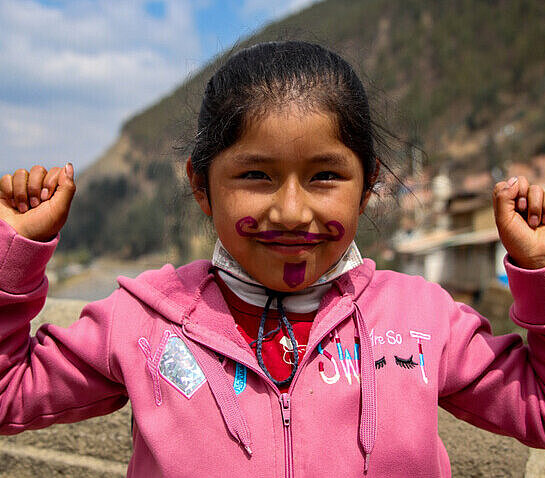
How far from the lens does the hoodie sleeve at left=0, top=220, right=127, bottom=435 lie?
4.15 feet

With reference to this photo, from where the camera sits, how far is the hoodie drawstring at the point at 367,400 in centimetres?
126

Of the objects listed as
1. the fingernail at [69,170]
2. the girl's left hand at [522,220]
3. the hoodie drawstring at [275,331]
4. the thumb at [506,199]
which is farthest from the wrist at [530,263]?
the fingernail at [69,170]

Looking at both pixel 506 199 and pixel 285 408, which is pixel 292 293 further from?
pixel 506 199

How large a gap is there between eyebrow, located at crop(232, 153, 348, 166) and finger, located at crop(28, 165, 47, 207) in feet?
1.64

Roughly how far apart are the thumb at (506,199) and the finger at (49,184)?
113 centimetres

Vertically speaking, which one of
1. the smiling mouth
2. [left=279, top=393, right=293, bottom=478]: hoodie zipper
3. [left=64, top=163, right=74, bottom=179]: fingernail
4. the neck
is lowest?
[left=279, top=393, right=293, bottom=478]: hoodie zipper

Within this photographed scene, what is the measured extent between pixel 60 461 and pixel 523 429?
1708 millimetres

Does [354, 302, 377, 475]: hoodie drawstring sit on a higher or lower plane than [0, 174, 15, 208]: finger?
lower

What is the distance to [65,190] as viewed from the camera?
A: 135 centimetres

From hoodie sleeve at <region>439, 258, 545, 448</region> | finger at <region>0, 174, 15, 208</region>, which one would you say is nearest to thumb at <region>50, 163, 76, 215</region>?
finger at <region>0, 174, 15, 208</region>

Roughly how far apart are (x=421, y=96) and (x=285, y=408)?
54.1 meters

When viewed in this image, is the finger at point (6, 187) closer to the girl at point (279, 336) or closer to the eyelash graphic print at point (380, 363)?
the girl at point (279, 336)

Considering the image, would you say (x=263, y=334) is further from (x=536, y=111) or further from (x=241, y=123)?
(x=536, y=111)

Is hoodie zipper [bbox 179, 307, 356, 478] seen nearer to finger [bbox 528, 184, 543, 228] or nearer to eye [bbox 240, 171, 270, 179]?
eye [bbox 240, 171, 270, 179]
